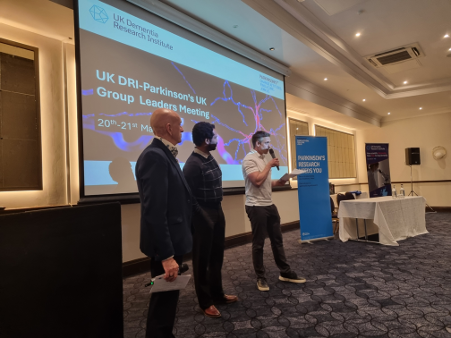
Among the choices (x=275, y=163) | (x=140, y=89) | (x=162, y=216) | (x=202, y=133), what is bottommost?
(x=162, y=216)

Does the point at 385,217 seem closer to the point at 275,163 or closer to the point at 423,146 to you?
the point at 275,163

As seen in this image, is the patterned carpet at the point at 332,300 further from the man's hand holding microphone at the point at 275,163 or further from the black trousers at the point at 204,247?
the man's hand holding microphone at the point at 275,163

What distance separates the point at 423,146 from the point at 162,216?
1071 centimetres

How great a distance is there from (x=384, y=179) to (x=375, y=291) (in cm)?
402

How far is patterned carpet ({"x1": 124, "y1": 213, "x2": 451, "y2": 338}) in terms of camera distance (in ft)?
6.17

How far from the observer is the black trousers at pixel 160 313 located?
141cm

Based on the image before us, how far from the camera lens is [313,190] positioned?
4.73 meters

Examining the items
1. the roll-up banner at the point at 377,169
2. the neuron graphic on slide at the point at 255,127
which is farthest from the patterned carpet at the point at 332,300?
the roll-up banner at the point at 377,169

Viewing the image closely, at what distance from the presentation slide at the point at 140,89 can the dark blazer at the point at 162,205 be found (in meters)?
1.71

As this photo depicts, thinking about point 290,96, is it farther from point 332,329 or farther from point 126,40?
point 332,329

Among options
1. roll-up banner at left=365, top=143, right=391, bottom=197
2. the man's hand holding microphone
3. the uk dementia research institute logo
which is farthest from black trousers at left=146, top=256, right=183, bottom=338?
roll-up banner at left=365, top=143, right=391, bottom=197

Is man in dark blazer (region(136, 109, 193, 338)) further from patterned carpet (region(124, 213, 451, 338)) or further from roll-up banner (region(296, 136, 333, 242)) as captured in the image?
roll-up banner (region(296, 136, 333, 242))

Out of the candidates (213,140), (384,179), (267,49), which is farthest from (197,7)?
(384,179)

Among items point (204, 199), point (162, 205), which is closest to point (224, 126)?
point (204, 199)
